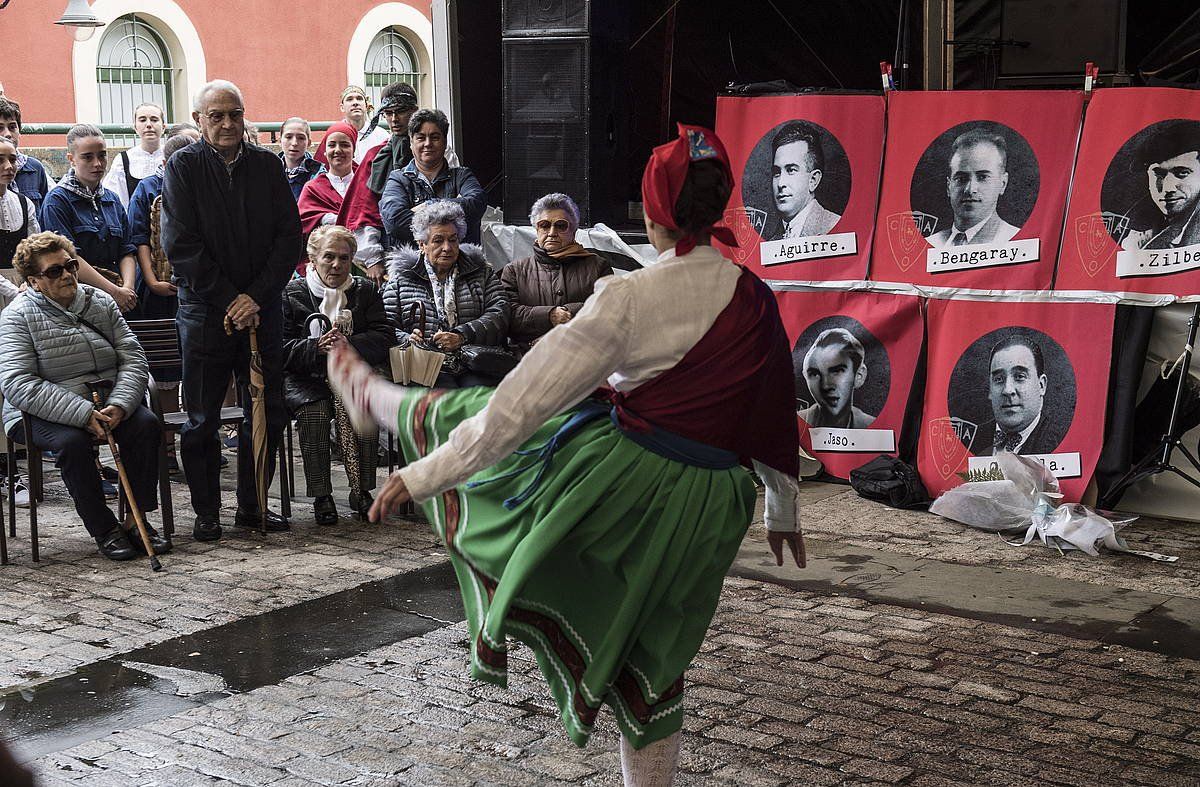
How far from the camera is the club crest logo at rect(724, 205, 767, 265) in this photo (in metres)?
7.99

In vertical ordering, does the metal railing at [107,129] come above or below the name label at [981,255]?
above

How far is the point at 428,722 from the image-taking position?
168 inches

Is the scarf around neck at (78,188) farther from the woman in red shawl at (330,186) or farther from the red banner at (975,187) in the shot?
the red banner at (975,187)

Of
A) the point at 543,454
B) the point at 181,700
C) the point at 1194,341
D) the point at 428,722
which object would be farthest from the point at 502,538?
the point at 1194,341

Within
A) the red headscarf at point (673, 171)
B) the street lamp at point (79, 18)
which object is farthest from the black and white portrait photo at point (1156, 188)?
the street lamp at point (79, 18)

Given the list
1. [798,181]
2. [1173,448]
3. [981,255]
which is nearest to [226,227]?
[798,181]

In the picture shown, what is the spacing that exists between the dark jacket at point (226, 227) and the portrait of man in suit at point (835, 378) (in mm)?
2978

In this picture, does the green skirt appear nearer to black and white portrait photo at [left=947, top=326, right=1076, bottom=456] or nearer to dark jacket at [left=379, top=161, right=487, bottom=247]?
black and white portrait photo at [left=947, top=326, right=1076, bottom=456]

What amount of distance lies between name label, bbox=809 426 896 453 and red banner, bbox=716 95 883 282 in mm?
860

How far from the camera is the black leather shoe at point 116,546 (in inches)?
248

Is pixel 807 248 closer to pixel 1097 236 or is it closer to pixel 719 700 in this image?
pixel 1097 236

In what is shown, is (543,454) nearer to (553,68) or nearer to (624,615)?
(624,615)

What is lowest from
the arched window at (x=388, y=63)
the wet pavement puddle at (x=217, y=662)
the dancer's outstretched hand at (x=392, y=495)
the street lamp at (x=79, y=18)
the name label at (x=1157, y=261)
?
the wet pavement puddle at (x=217, y=662)

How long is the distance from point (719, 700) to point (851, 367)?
12.1ft
